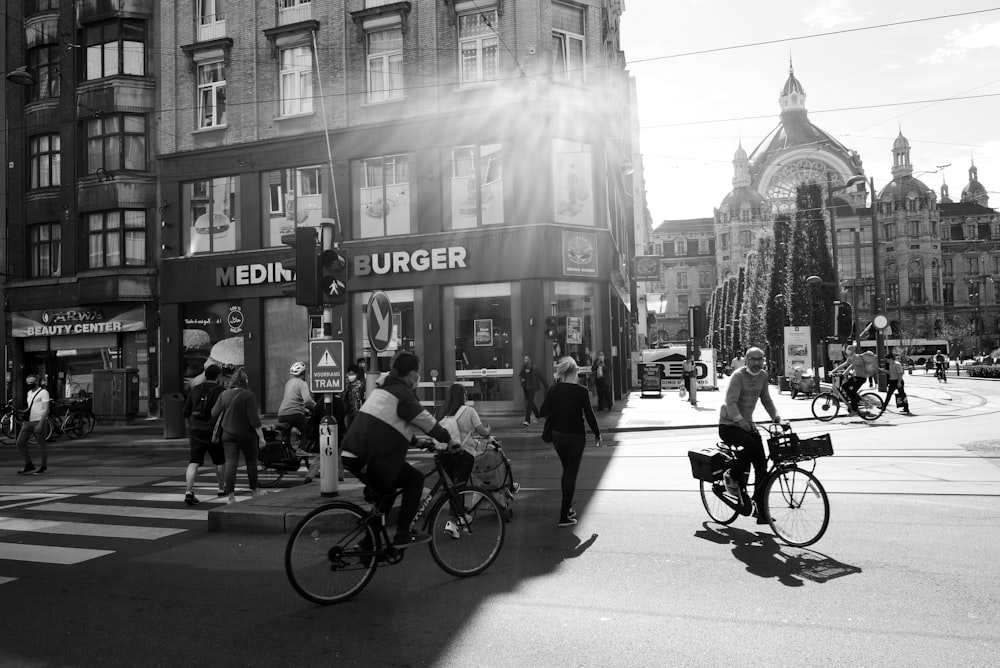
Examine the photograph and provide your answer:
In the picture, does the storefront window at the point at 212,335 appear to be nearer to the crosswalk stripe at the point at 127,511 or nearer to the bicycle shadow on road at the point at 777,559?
the crosswalk stripe at the point at 127,511

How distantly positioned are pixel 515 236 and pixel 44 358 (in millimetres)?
18119

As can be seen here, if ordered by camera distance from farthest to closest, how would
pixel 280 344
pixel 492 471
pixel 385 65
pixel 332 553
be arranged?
pixel 280 344
pixel 385 65
pixel 492 471
pixel 332 553

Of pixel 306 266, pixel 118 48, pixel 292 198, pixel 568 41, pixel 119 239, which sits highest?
pixel 118 48

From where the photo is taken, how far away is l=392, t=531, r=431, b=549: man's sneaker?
5.59 meters

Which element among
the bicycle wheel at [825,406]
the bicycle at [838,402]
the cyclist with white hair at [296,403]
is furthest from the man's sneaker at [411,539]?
the bicycle wheel at [825,406]

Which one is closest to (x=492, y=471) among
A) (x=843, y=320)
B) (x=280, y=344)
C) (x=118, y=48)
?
(x=280, y=344)

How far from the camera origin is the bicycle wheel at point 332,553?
521cm

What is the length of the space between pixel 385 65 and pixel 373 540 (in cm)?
2101

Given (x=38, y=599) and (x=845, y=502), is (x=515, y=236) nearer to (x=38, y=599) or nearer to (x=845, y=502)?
(x=845, y=502)

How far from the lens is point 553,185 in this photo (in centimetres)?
2256

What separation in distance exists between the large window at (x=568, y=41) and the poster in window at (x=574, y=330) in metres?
7.03

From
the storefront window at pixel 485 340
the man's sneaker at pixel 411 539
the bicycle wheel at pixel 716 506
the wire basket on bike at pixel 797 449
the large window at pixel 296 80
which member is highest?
the large window at pixel 296 80

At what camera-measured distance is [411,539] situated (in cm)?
561

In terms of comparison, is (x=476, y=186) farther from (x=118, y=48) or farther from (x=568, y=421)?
(x=568, y=421)
